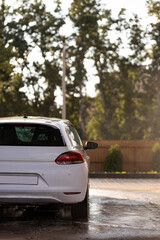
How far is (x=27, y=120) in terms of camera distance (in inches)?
353

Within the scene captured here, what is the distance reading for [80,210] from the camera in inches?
370

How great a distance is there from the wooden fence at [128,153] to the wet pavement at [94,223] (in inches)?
893

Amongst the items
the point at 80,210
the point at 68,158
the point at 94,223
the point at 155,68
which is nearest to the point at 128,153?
the point at 155,68

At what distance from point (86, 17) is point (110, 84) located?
7.41 m

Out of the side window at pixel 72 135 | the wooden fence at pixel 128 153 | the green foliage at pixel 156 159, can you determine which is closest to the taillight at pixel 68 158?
the side window at pixel 72 135

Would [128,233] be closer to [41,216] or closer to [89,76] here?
[41,216]

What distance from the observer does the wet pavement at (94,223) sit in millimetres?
7989

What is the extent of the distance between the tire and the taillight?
0.96m

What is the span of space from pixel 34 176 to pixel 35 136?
716mm

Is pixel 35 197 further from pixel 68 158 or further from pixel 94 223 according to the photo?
pixel 94 223

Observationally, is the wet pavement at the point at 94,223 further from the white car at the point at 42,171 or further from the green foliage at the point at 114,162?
the green foliage at the point at 114,162

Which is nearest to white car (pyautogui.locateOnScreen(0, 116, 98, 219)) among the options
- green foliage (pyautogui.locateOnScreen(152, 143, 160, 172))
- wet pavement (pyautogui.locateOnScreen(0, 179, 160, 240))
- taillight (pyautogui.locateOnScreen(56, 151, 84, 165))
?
taillight (pyautogui.locateOnScreen(56, 151, 84, 165))

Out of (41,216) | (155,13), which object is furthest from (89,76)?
(41,216)

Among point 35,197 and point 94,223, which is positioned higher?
point 35,197
